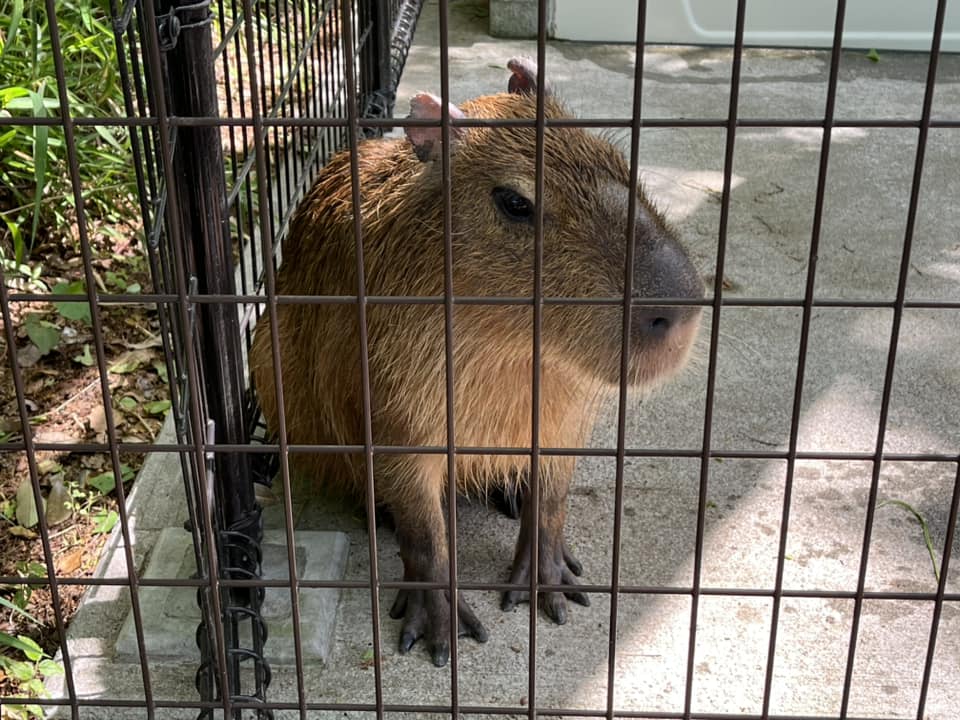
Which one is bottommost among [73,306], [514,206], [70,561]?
[70,561]

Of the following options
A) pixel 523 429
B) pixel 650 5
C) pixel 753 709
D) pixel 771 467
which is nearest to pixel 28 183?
pixel 523 429

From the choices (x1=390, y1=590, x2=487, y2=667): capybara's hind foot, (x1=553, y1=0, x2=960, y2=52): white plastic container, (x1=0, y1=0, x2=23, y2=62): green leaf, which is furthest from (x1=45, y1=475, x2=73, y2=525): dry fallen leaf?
(x1=553, y1=0, x2=960, y2=52): white plastic container

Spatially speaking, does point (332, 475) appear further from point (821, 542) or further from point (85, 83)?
point (85, 83)

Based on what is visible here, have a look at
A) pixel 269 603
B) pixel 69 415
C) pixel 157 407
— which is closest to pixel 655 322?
pixel 269 603

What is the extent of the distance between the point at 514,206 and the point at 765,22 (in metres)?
5.12

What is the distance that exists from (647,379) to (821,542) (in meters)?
1.04

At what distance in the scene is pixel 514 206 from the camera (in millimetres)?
2672

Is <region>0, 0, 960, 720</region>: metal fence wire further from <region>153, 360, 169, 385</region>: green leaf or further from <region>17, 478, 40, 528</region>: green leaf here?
<region>153, 360, 169, 385</region>: green leaf

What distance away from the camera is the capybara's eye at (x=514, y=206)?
8.75 ft

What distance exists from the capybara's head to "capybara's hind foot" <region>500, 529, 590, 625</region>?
0.66m

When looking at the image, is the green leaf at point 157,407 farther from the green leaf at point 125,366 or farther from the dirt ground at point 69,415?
the green leaf at point 125,366

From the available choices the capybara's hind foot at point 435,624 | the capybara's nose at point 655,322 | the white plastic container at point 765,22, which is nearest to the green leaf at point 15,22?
the capybara's hind foot at point 435,624

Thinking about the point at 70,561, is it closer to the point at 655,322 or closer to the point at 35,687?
the point at 35,687

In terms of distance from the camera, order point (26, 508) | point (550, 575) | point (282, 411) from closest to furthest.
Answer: point (282, 411) < point (550, 575) < point (26, 508)
